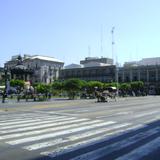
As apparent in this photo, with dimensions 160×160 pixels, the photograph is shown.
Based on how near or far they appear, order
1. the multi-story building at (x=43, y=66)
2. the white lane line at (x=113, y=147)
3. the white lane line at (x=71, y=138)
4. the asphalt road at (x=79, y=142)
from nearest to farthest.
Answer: the white lane line at (x=113, y=147) → the asphalt road at (x=79, y=142) → the white lane line at (x=71, y=138) → the multi-story building at (x=43, y=66)

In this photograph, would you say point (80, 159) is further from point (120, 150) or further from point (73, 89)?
point (73, 89)

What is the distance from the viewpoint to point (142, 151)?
10.6m

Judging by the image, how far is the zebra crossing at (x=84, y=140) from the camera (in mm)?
10055

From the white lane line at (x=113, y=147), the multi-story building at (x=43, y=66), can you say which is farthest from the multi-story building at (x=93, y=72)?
the white lane line at (x=113, y=147)

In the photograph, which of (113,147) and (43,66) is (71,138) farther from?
(43,66)

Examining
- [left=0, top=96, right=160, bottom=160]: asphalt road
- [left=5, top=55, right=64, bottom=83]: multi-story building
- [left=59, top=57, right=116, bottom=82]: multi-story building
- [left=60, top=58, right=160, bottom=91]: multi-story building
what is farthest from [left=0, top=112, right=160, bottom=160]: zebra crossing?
[left=59, top=57, right=116, bottom=82]: multi-story building

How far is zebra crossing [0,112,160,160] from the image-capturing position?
33.0 feet

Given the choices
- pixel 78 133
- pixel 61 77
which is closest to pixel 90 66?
pixel 61 77

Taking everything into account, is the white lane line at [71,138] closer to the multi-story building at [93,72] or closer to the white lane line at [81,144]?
the white lane line at [81,144]

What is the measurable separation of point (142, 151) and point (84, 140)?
96.0 inches

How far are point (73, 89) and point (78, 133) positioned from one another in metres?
48.4

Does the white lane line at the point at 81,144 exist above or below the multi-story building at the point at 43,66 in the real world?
below

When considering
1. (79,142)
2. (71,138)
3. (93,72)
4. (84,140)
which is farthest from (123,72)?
(79,142)

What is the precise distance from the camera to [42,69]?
15425cm
